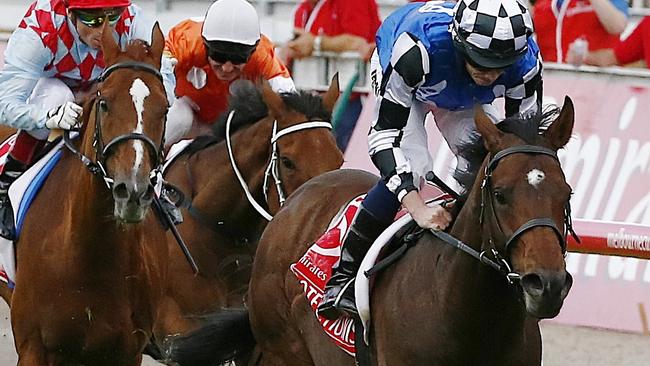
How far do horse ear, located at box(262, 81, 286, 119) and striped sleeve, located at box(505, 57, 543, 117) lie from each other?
1727mm

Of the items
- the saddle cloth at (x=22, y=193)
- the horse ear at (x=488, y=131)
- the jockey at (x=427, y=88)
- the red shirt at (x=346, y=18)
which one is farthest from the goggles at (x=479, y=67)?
the red shirt at (x=346, y=18)

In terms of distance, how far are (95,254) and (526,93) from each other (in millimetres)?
1799

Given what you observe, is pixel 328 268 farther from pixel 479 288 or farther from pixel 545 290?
pixel 545 290

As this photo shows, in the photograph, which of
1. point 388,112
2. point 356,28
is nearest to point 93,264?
point 388,112

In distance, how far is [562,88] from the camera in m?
8.14

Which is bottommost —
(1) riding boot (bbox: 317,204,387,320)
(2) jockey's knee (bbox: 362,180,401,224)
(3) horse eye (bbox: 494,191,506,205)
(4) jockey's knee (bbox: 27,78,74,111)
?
(1) riding boot (bbox: 317,204,387,320)

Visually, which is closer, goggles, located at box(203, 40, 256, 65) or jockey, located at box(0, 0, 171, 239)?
jockey, located at box(0, 0, 171, 239)

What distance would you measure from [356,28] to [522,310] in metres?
5.16

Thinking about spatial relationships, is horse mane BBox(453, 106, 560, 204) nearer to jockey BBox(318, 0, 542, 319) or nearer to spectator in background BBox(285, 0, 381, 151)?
jockey BBox(318, 0, 542, 319)

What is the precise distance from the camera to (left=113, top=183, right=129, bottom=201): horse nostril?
5191mm

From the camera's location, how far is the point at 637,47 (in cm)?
841

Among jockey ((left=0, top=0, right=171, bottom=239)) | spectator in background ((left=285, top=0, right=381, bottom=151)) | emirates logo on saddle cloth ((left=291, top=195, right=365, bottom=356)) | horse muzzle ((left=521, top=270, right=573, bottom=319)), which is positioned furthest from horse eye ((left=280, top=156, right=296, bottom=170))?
spectator in background ((left=285, top=0, right=381, bottom=151))

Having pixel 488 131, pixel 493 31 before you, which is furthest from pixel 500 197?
pixel 493 31

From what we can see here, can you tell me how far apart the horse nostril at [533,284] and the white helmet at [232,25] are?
3.04 metres
